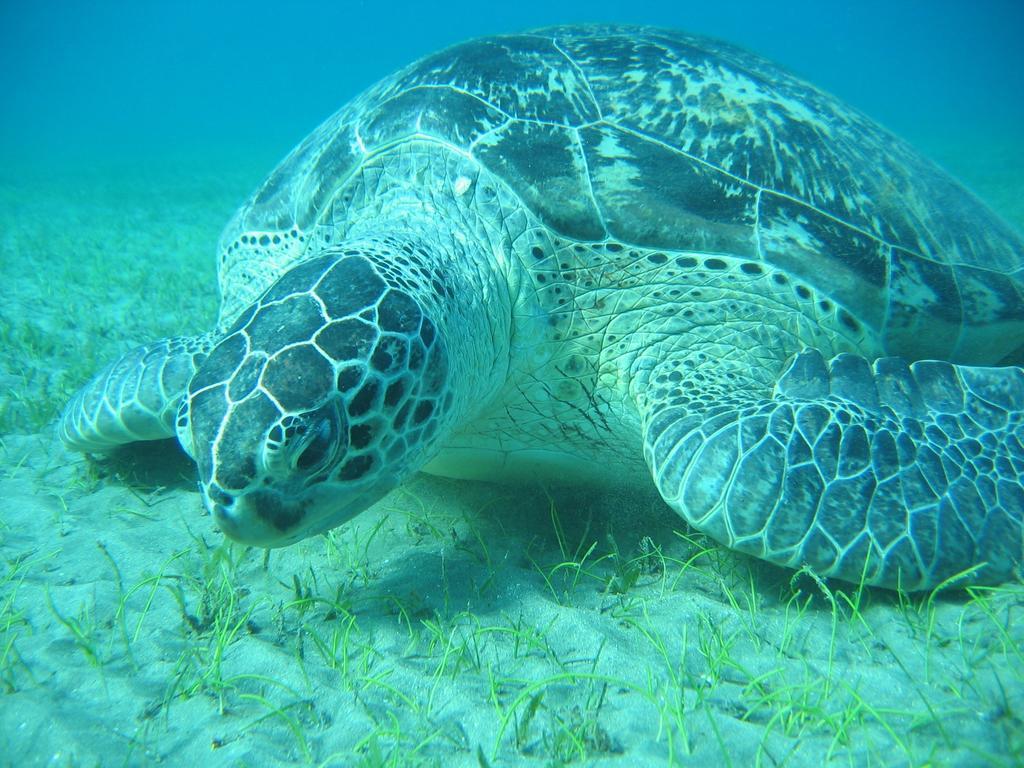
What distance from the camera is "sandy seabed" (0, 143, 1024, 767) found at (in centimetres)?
139

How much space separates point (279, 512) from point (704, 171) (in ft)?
7.44

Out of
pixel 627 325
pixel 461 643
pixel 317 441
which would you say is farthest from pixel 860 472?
pixel 317 441

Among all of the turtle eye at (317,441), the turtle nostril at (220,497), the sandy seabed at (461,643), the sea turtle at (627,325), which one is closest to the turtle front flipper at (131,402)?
the sea turtle at (627,325)

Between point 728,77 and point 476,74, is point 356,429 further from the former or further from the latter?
point 728,77

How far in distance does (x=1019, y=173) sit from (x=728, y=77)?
57.0 ft

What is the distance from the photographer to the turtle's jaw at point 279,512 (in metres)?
1.57

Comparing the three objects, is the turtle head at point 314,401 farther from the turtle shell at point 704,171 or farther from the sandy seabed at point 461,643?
the turtle shell at point 704,171

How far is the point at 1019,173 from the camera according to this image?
1482 centimetres

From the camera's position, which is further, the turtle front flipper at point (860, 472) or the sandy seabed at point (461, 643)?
the turtle front flipper at point (860, 472)

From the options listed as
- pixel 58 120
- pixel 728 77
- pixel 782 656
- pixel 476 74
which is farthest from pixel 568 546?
pixel 58 120

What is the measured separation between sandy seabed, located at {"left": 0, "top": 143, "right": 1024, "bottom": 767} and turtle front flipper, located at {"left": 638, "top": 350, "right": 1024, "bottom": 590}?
0.16 m

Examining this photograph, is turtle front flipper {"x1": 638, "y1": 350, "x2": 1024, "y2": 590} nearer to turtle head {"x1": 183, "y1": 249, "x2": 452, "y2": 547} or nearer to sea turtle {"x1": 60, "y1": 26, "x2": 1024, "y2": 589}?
sea turtle {"x1": 60, "y1": 26, "x2": 1024, "y2": 589}

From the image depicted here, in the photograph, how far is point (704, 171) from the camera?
8.51 ft

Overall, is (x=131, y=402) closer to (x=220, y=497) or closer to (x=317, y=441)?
(x=220, y=497)
